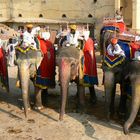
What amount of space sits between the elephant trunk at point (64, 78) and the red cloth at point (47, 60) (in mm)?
1033

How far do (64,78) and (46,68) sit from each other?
1.22m

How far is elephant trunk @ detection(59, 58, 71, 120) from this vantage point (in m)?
7.14

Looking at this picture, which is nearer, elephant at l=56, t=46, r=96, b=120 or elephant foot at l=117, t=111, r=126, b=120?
elephant at l=56, t=46, r=96, b=120

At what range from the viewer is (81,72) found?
26.0ft

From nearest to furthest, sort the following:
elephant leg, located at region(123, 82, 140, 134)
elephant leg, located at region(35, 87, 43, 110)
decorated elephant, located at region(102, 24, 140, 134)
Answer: elephant leg, located at region(123, 82, 140, 134), decorated elephant, located at region(102, 24, 140, 134), elephant leg, located at region(35, 87, 43, 110)

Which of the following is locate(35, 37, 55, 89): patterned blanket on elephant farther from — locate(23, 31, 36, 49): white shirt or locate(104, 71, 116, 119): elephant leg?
locate(104, 71, 116, 119): elephant leg

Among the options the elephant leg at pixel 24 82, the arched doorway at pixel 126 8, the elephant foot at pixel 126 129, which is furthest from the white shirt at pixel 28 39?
the arched doorway at pixel 126 8

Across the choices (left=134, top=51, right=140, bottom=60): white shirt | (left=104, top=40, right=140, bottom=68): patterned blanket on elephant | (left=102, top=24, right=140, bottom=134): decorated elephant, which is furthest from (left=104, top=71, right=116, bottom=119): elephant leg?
(left=134, top=51, right=140, bottom=60): white shirt

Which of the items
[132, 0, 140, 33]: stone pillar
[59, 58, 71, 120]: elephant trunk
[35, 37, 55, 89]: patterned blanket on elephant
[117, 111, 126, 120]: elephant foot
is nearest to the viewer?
[59, 58, 71, 120]: elephant trunk

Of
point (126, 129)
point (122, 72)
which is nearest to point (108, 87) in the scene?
point (122, 72)

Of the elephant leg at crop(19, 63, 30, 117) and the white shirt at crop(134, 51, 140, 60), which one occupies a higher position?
the white shirt at crop(134, 51, 140, 60)

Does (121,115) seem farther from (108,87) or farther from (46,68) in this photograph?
(46,68)

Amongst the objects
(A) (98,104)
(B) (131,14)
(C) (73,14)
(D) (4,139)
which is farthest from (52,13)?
(D) (4,139)

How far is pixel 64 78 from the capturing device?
7211 millimetres
